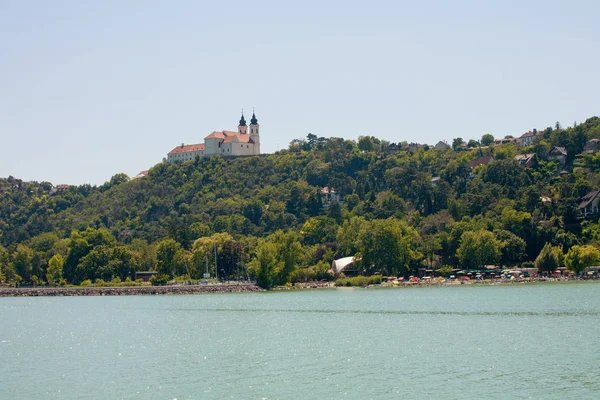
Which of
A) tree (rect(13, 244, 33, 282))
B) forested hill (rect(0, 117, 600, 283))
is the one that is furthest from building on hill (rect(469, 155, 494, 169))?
tree (rect(13, 244, 33, 282))

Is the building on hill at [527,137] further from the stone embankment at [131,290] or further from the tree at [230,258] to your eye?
the stone embankment at [131,290]

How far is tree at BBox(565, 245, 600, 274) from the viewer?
92.1 metres

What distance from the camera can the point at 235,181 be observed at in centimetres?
17488

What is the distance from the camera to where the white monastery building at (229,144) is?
18950 centimetres

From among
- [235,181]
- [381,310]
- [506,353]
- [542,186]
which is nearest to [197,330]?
[381,310]

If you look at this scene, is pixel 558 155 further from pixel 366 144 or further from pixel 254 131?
pixel 254 131

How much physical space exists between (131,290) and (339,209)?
49.8 meters

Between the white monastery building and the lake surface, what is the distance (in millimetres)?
119047

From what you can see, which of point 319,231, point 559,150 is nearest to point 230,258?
point 319,231

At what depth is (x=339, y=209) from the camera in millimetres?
141250

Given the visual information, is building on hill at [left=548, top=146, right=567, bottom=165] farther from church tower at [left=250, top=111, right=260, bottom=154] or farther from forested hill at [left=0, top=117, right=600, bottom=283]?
church tower at [left=250, top=111, right=260, bottom=154]

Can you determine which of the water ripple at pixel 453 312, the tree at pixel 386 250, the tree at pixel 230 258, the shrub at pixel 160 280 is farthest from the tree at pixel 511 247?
the water ripple at pixel 453 312

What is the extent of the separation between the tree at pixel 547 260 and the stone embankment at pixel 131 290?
32848mm

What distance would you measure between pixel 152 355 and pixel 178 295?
5531cm
